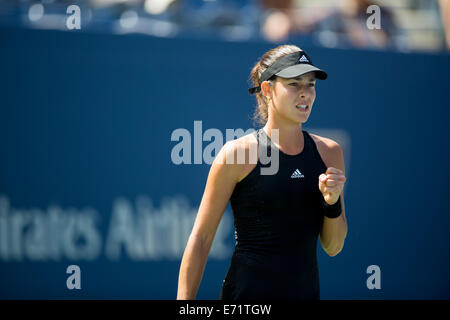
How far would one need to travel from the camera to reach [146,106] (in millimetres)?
4363

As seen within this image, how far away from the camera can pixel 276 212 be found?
2.15 metres

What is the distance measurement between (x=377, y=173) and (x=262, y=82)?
2677mm

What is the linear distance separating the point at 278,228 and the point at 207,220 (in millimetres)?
304

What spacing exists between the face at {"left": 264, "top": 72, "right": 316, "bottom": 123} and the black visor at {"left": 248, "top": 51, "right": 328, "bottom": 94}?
1.3 inches

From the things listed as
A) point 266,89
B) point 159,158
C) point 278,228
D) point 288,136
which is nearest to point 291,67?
point 266,89

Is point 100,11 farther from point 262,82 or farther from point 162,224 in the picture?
point 262,82

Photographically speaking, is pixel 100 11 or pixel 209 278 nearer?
pixel 209 278

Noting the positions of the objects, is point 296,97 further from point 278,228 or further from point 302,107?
point 278,228

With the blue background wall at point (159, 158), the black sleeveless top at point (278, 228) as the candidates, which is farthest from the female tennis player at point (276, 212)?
the blue background wall at point (159, 158)

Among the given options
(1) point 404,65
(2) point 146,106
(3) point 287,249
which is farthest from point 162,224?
(1) point 404,65

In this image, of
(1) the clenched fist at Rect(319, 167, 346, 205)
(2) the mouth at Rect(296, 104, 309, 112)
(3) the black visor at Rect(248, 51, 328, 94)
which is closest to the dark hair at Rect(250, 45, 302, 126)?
(3) the black visor at Rect(248, 51, 328, 94)

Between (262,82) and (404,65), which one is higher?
(404,65)
